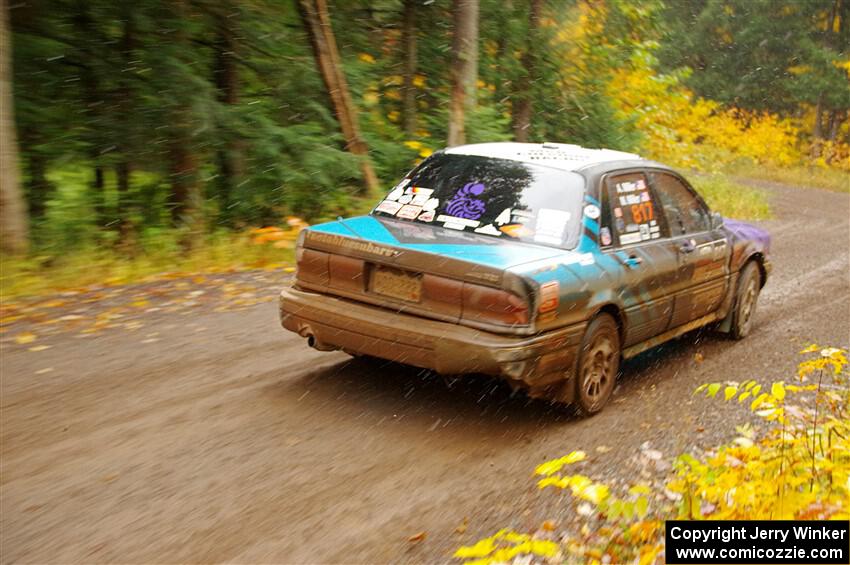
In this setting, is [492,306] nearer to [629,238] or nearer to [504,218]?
[504,218]

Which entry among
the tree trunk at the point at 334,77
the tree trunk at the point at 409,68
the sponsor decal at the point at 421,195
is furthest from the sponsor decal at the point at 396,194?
the tree trunk at the point at 409,68

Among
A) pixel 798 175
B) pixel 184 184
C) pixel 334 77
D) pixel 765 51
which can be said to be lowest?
pixel 798 175

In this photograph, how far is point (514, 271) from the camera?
5.01 meters

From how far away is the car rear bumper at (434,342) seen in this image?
501 cm

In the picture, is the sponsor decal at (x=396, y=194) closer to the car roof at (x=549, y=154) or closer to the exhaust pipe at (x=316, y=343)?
the car roof at (x=549, y=154)

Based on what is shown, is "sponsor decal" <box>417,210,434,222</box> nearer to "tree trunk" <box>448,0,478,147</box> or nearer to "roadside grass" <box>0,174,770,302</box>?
"roadside grass" <box>0,174,770,302</box>

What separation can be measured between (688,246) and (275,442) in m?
3.74

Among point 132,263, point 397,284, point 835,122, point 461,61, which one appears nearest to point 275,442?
point 397,284

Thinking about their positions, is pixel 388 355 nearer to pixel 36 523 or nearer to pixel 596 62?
pixel 36 523

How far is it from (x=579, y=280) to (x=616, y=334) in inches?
28.0

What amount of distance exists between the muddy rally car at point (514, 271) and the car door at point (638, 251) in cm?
1

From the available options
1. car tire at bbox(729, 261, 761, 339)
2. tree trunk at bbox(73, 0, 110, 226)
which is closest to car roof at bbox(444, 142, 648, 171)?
car tire at bbox(729, 261, 761, 339)

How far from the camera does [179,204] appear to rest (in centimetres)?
1116

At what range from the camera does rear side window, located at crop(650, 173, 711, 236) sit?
6.75 m
